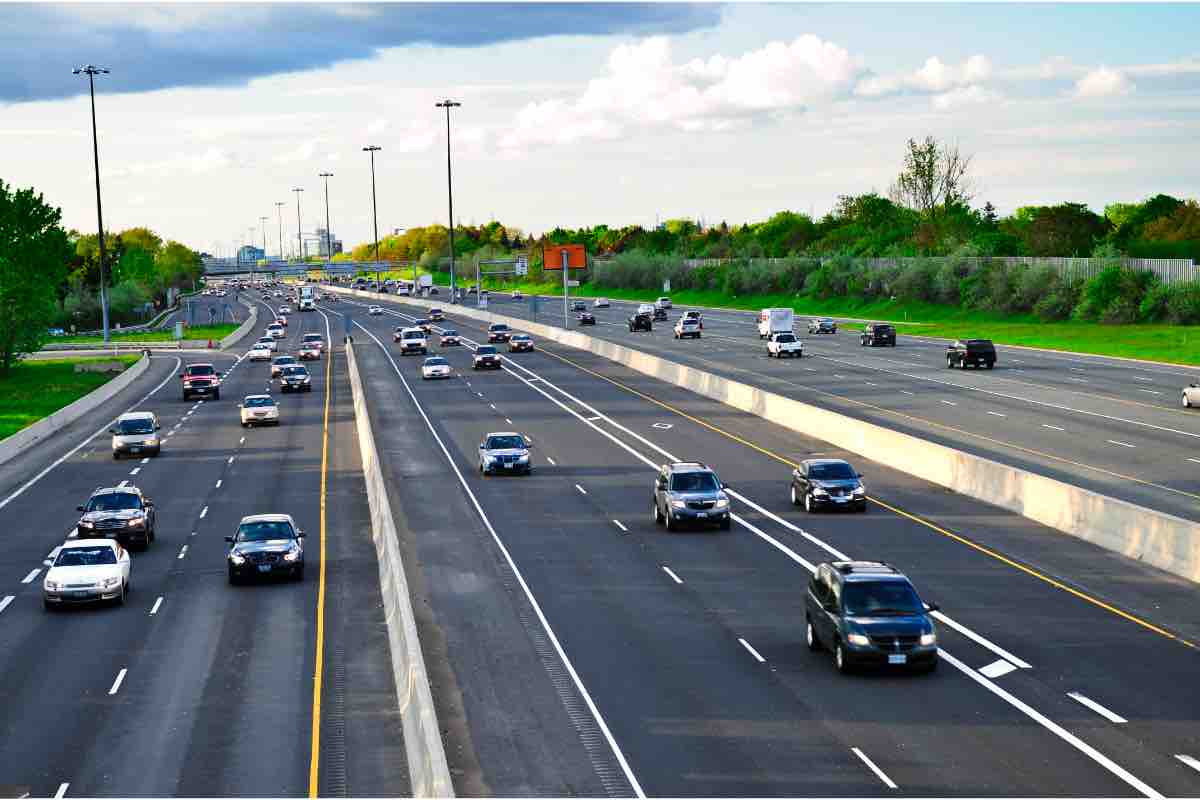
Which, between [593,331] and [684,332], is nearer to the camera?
[684,332]

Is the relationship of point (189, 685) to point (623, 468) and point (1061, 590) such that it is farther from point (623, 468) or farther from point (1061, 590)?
point (623, 468)

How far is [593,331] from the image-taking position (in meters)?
121

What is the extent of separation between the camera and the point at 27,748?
68.0ft

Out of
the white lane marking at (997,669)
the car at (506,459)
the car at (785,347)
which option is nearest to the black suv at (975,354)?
the car at (785,347)

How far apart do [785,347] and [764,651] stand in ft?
215

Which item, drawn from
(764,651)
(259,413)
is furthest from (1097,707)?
(259,413)

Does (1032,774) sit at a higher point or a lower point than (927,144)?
lower

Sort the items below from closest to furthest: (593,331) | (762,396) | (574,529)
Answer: (574,529) → (762,396) → (593,331)

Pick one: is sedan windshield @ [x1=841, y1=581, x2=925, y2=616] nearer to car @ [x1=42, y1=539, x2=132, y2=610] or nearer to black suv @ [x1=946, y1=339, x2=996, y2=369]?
car @ [x1=42, y1=539, x2=132, y2=610]

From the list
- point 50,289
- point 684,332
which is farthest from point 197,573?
point 50,289

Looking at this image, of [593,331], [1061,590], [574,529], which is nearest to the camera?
[1061,590]

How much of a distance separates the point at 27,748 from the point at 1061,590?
19.4 m

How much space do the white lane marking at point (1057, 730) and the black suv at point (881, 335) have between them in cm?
7513

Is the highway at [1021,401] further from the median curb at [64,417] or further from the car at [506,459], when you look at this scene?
the median curb at [64,417]
